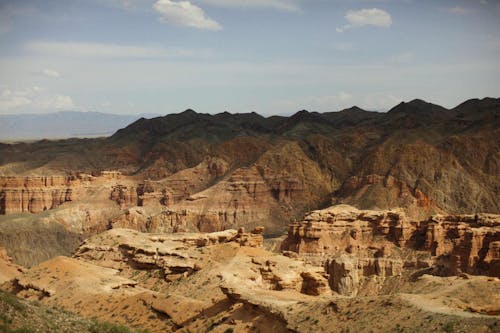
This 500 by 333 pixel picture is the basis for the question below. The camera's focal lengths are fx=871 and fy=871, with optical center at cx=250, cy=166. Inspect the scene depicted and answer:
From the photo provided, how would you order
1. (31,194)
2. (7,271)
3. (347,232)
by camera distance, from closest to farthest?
1. (7,271)
2. (347,232)
3. (31,194)

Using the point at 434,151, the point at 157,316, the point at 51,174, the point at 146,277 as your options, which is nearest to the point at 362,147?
the point at 434,151

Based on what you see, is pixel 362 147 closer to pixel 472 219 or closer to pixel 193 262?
pixel 472 219

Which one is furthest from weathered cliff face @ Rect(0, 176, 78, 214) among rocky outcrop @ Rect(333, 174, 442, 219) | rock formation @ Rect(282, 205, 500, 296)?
rock formation @ Rect(282, 205, 500, 296)

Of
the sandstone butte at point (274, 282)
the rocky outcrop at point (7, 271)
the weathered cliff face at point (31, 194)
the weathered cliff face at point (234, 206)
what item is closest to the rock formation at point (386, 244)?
the sandstone butte at point (274, 282)

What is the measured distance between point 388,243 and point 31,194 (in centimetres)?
9279

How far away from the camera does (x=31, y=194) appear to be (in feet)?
591

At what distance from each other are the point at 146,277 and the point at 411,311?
32.9m

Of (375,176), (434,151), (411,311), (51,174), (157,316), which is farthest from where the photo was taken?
(51,174)

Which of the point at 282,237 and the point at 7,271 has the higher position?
the point at 7,271

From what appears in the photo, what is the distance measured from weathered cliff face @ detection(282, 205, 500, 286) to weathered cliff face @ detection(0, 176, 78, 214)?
76.8 metres

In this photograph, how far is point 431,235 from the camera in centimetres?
11006

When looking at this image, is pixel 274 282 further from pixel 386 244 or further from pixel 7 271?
pixel 386 244

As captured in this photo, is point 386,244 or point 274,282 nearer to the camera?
point 274,282

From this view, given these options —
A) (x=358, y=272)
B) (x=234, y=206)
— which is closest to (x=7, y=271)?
(x=358, y=272)
